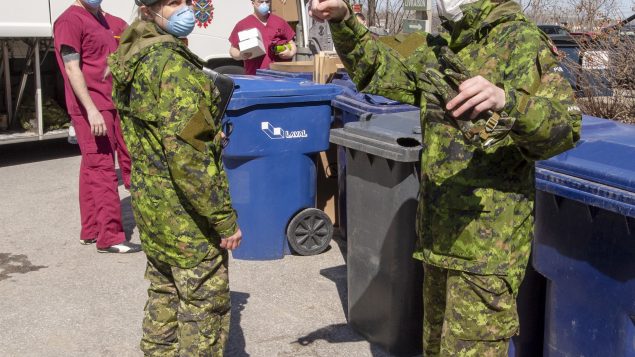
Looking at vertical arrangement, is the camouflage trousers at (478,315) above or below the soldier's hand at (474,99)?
below

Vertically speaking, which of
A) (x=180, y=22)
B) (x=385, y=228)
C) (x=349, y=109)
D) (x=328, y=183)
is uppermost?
(x=180, y=22)

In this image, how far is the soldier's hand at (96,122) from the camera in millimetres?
5438

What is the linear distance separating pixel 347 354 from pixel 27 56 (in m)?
6.00

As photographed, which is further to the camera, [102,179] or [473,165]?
[102,179]

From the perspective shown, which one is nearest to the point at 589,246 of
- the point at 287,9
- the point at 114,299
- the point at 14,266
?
the point at 114,299

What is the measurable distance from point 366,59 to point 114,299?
2.77m

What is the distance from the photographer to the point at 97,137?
5633 millimetres

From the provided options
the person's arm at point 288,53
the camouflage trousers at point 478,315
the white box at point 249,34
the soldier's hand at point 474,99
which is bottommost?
the camouflage trousers at point 478,315

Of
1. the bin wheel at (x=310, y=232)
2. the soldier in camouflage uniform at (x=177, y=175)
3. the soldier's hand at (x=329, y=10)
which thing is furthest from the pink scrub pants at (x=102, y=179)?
the soldier's hand at (x=329, y=10)

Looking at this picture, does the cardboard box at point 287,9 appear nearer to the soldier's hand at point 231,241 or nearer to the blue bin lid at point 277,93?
the blue bin lid at point 277,93

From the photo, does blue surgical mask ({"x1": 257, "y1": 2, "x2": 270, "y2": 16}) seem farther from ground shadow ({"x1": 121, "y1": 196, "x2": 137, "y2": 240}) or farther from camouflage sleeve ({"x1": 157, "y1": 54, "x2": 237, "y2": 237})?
camouflage sleeve ({"x1": 157, "y1": 54, "x2": 237, "y2": 237})

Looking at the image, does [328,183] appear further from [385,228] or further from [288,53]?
[288,53]

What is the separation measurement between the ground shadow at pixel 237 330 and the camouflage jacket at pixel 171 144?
3.64 ft

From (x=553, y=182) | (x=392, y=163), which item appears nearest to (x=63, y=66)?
(x=392, y=163)
